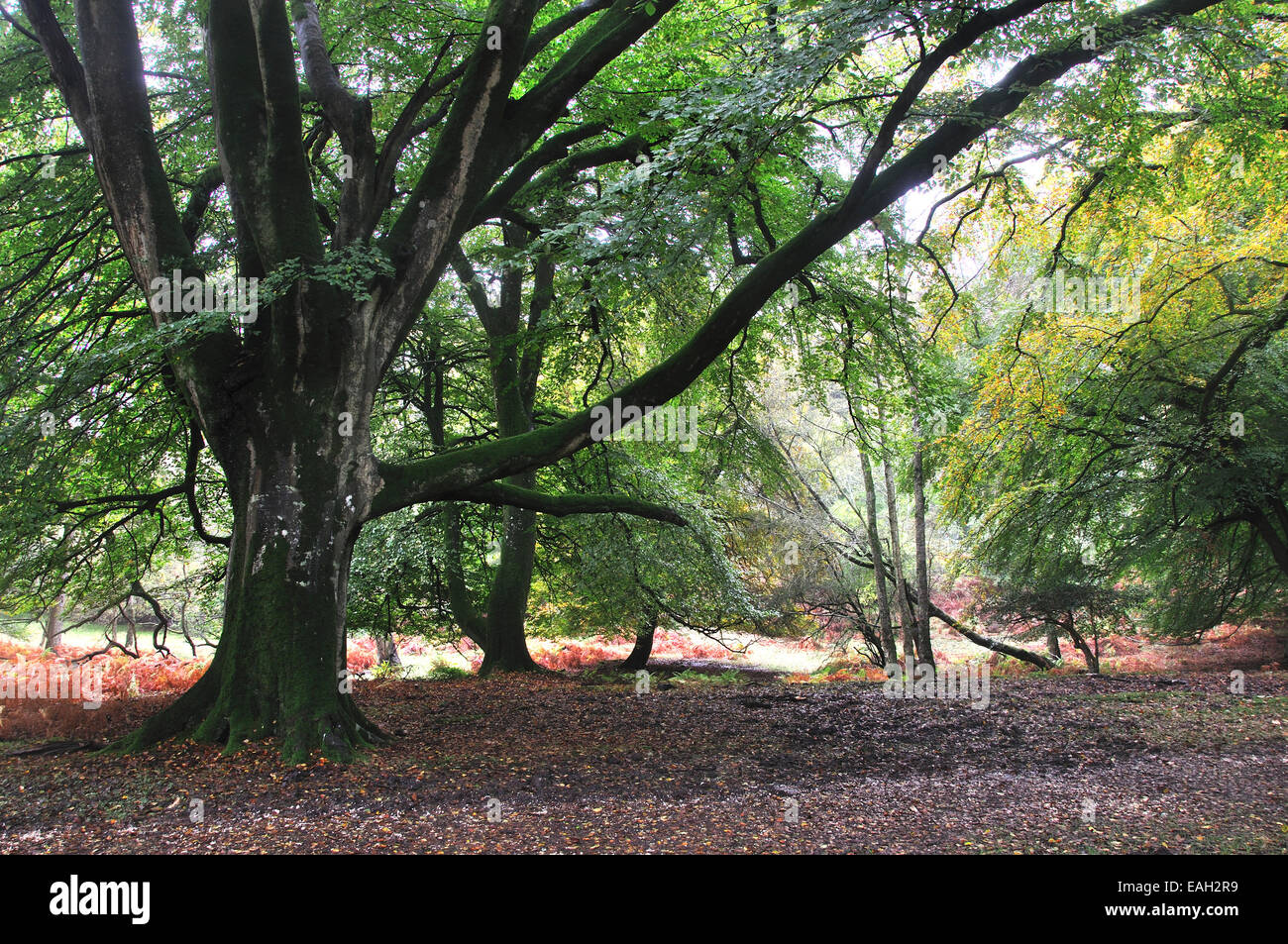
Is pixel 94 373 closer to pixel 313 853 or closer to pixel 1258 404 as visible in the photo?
pixel 313 853

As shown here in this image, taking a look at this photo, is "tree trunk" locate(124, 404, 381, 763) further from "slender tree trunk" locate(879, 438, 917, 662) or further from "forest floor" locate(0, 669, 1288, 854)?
"slender tree trunk" locate(879, 438, 917, 662)

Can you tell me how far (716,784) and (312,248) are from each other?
4867mm

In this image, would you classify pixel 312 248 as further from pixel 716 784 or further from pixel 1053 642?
pixel 1053 642

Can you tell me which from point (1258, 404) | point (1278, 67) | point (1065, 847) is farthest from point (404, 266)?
point (1258, 404)

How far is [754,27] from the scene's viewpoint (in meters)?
8.06

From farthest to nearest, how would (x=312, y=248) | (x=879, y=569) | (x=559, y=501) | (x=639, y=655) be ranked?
(x=639, y=655) → (x=879, y=569) → (x=559, y=501) → (x=312, y=248)

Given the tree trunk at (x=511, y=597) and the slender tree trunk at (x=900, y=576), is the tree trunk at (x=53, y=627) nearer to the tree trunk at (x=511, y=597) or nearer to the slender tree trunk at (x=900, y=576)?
the tree trunk at (x=511, y=597)

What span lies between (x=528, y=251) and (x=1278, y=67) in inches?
262

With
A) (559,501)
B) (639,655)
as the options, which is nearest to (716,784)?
(559,501)

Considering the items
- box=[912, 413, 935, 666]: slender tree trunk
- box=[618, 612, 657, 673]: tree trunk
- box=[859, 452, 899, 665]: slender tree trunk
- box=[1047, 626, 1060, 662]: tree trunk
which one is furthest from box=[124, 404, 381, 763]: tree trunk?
box=[1047, 626, 1060, 662]: tree trunk

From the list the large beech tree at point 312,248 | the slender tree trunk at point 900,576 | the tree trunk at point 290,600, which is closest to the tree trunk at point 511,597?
the large beech tree at point 312,248

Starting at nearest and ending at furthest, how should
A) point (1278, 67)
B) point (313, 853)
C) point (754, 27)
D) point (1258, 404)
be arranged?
point (313, 853) < point (1278, 67) < point (754, 27) < point (1258, 404)

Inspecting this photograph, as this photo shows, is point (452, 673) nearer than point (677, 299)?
No

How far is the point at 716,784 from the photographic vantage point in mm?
5207
